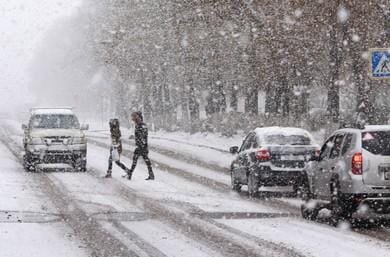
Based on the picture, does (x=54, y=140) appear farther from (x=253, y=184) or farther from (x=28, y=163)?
(x=253, y=184)

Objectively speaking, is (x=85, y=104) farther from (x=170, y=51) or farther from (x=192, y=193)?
(x=192, y=193)

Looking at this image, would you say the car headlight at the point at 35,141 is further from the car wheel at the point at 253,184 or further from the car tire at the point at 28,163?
the car wheel at the point at 253,184

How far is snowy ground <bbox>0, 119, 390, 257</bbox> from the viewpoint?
10.8m

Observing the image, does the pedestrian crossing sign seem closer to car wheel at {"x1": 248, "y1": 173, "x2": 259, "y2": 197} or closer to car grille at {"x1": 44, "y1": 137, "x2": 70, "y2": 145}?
car wheel at {"x1": 248, "y1": 173, "x2": 259, "y2": 197}

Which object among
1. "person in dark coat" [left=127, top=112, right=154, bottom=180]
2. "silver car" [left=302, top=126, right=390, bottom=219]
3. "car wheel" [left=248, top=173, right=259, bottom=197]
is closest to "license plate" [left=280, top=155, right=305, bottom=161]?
"car wheel" [left=248, top=173, right=259, bottom=197]

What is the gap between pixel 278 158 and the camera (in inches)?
715

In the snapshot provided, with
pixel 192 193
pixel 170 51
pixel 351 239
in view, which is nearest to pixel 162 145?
pixel 170 51

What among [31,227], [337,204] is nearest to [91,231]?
[31,227]

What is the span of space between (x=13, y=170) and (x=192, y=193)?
28.5ft

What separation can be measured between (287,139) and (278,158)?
28.3 inches

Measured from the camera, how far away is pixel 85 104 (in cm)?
11231

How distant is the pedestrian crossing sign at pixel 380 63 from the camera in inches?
712

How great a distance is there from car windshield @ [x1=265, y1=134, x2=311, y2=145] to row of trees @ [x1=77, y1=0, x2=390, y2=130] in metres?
11.7

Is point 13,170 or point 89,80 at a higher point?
point 89,80
